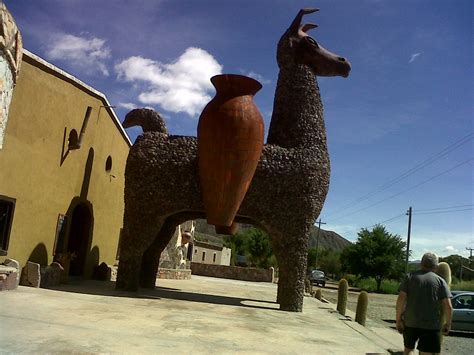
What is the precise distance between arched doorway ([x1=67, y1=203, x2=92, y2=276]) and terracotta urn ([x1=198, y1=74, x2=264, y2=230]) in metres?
5.14

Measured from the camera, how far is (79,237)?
48.5ft

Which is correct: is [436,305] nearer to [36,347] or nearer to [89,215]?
[36,347]

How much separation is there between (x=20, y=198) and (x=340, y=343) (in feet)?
25.2

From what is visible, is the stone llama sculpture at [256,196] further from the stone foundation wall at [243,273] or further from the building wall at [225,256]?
the building wall at [225,256]

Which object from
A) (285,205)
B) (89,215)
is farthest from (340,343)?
(89,215)

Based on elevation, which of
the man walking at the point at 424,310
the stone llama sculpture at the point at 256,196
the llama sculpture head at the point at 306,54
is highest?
the llama sculpture head at the point at 306,54

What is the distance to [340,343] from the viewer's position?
25.8 ft

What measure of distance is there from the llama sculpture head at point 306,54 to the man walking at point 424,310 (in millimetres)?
8991

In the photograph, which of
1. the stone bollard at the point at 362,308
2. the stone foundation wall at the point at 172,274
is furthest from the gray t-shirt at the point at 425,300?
the stone foundation wall at the point at 172,274

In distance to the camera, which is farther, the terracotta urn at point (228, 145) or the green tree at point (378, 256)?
the green tree at point (378, 256)

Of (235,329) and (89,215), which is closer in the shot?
(235,329)

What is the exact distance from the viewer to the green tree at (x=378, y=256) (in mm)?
42531

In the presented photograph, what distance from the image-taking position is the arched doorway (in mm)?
14719

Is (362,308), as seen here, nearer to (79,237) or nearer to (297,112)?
(297,112)
